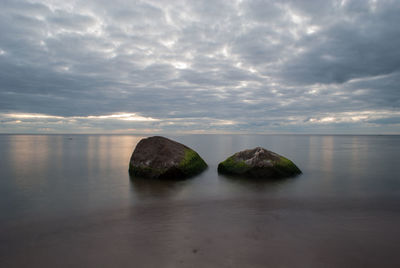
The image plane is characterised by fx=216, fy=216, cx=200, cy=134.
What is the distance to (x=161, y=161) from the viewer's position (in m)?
12.0

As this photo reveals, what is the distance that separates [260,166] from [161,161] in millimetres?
5515

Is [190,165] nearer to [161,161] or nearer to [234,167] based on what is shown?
[161,161]

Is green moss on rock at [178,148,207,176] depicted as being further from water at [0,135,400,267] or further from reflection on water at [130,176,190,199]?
water at [0,135,400,267]

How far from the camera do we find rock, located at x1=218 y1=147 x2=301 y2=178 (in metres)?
12.0

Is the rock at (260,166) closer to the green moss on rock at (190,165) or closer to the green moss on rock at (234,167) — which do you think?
the green moss on rock at (234,167)

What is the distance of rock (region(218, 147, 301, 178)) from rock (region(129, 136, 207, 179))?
268cm

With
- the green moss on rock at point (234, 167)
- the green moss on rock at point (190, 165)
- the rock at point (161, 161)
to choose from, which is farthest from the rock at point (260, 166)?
the rock at point (161, 161)

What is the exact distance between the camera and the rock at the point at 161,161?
464 inches

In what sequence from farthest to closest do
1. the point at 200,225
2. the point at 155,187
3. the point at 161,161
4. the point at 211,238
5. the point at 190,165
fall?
the point at 190,165, the point at 161,161, the point at 155,187, the point at 200,225, the point at 211,238

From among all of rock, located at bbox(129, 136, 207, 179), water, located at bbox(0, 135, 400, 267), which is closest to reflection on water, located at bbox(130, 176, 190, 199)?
water, located at bbox(0, 135, 400, 267)

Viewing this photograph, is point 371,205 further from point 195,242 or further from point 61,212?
point 61,212

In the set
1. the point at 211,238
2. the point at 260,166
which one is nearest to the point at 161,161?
the point at 260,166

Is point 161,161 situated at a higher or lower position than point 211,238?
higher

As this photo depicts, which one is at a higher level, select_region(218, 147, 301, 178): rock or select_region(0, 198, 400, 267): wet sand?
select_region(218, 147, 301, 178): rock
